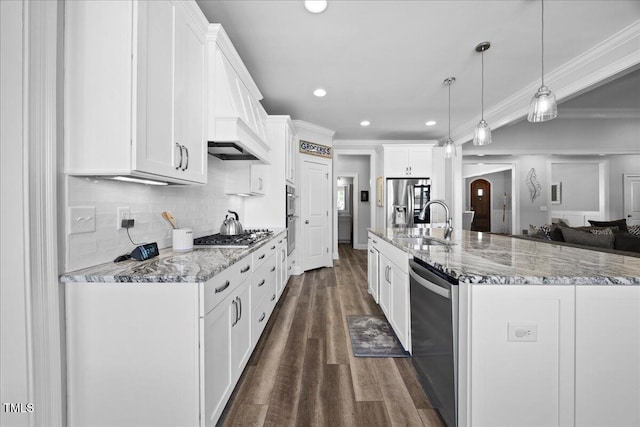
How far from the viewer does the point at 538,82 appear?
333cm

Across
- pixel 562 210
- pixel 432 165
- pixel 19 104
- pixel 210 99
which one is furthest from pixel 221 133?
pixel 562 210

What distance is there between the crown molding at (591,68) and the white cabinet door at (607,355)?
2669mm

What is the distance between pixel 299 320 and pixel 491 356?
188 centimetres

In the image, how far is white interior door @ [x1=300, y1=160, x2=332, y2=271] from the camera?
459 cm

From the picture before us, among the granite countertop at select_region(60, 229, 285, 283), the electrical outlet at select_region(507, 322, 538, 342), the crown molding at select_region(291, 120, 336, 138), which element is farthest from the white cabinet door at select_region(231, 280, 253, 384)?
the crown molding at select_region(291, 120, 336, 138)

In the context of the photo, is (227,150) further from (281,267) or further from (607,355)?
(607,355)

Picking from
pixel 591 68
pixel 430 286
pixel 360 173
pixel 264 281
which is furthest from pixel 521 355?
pixel 360 173

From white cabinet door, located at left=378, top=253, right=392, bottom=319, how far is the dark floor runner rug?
5.4 inches

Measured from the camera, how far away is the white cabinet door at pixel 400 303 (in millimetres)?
1868

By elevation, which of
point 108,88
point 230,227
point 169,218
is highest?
point 108,88

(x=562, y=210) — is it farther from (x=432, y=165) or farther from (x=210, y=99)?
(x=210, y=99)

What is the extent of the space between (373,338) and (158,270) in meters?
1.79

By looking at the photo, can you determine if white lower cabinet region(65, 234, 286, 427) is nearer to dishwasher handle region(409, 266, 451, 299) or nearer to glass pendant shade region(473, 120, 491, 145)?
dishwasher handle region(409, 266, 451, 299)

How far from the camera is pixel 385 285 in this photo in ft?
8.23
